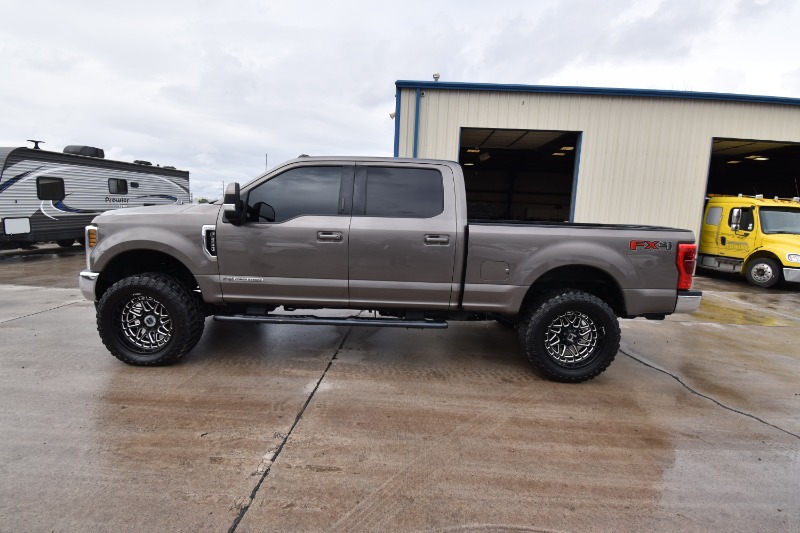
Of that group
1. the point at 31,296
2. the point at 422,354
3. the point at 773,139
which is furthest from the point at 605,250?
the point at 773,139

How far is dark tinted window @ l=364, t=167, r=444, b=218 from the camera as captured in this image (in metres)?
4.19

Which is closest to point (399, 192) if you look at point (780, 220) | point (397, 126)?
point (397, 126)

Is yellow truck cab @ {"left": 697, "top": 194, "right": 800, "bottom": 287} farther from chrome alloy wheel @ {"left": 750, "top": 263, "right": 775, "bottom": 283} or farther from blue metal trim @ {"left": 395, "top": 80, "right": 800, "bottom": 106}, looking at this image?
blue metal trim @ {"left": 395, "top": 80, "right": 800, "bottom": 106}

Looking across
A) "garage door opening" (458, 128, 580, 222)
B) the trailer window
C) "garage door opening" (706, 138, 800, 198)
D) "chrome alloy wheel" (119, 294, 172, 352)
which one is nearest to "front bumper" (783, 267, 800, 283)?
"garage door opening" (706, 138, 800, 198)

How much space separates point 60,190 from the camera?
12.7 m

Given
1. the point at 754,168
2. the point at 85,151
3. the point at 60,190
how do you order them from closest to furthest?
the point at 60,190, the point at 85,151, the point at 754,168

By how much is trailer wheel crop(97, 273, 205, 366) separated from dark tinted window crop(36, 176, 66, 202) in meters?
10.9

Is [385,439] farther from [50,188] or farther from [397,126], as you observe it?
[50,188]

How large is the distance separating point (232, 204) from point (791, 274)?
12146 millimetres

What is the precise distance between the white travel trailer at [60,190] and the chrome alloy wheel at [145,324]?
1013 centimetres

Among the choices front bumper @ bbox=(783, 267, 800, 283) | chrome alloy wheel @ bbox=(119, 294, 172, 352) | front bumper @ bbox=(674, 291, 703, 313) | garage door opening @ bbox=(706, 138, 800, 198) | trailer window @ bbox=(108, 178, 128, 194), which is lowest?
chrome alloy wheel @ bbox=(119, 294, 172, 352)


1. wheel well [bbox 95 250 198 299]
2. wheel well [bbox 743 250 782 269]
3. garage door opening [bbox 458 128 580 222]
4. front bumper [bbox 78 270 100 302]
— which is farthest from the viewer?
garage door opening [bbox 458 128 580 222]

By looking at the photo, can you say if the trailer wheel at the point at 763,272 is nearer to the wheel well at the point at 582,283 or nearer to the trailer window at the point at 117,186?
the wheel well at the point at 582,283

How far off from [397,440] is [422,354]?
1.87 metres
